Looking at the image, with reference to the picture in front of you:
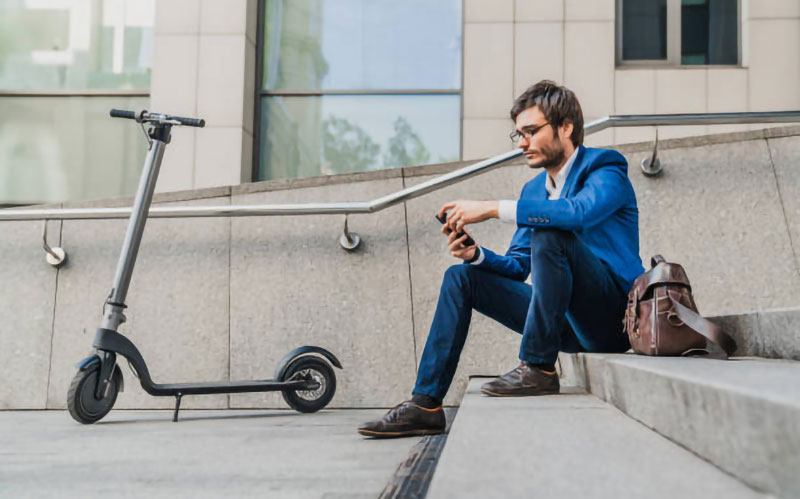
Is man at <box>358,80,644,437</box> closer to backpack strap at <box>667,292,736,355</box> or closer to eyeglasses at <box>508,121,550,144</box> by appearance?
eyeglasses at <box>508,121,550,144</box>

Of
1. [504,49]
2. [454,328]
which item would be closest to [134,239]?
[454,328]

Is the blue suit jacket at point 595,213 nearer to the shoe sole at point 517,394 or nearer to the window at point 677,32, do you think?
the shoe sole at point 517,394

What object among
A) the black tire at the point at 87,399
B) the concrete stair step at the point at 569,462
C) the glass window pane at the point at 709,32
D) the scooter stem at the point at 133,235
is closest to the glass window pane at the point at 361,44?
the glass window pane at the point at 709,32

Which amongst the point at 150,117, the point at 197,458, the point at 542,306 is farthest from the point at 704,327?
the point at 150,117

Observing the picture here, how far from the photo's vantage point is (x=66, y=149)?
823cm

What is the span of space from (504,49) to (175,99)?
3.13 meters

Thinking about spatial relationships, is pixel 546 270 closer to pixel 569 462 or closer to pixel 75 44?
pixel 569 462

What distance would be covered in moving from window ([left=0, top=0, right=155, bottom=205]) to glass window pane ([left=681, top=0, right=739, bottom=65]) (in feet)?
17.0

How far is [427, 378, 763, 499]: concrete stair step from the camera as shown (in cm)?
139

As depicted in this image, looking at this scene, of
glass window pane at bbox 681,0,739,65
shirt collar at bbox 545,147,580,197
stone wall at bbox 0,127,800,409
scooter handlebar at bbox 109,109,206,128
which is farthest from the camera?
glass window pane at bbox 681,0,739,65

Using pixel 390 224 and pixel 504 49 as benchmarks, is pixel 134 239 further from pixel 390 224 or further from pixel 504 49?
pixel 504 49

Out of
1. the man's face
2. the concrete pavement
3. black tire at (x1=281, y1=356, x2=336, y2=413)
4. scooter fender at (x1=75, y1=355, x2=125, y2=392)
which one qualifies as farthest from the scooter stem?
the man's face

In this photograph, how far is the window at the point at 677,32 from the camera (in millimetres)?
7809

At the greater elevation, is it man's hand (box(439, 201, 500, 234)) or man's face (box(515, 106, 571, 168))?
man's face (box(515, 106, 571, 168))
